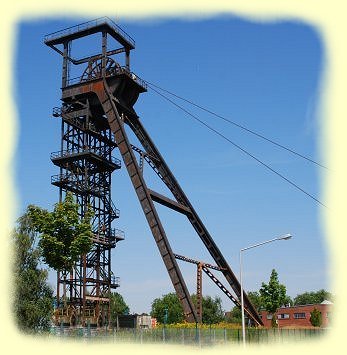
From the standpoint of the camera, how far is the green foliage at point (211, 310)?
133 meters

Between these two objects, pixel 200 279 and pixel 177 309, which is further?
pixel 177 309

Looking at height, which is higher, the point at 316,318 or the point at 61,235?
the point at 61,235

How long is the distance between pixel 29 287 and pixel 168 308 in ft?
391

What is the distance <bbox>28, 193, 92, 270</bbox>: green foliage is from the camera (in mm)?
39312

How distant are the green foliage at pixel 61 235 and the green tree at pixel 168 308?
108 meters

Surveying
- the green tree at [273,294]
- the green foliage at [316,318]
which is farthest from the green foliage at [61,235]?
the green foliage at [316,318]

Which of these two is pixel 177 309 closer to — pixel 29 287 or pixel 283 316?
pixel 283 316

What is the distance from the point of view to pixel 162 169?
54.5 m

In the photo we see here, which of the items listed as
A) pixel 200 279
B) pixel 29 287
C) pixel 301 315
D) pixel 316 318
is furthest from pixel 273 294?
pixel 29 287

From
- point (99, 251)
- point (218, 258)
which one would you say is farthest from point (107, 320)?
point (218, 258)

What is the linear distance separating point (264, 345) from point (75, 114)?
1289 inches

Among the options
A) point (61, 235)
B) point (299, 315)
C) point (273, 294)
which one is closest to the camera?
point (61, 235)

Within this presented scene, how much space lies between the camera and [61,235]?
40500mm

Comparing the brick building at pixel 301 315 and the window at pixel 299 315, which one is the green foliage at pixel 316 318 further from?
the window at pixel 299 315
